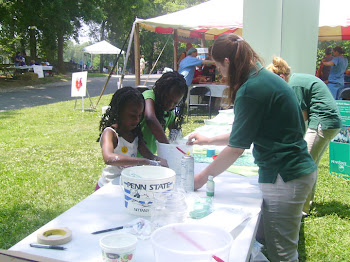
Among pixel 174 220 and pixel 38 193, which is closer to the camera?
pixel 174 220

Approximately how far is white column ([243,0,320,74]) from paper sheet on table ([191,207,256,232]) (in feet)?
6.69

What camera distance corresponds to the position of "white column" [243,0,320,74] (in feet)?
10.2

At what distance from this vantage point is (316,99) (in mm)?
3205

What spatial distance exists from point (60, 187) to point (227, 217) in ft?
10.6

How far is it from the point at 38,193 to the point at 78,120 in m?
5.07

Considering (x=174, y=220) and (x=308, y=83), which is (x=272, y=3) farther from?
(x=174, y=220)

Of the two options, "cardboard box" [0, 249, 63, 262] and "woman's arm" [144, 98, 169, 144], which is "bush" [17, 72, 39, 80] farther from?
"cardboard box" [0, 249, 63, 262]

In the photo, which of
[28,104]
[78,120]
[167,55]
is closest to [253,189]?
[78,120]

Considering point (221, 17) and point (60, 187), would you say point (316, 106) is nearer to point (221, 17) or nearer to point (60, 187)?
point (60, 187)

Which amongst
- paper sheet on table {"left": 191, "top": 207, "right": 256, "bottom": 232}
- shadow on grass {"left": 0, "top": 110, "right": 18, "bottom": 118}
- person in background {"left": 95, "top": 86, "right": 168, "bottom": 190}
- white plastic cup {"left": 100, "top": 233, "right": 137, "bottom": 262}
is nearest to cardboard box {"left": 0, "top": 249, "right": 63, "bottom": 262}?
white plastic cup {"left": 100, "top": 233, "right": 137, "bottom": 262}

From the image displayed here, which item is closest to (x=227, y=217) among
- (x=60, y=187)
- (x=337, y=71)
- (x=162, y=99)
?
(x=162, y=99)

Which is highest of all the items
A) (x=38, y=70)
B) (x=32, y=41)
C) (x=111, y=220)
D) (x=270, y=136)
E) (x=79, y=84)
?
(x=32, y=41)

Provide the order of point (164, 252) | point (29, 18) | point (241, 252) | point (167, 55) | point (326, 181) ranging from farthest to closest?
point (167, 55) → point (29, 18) → point (326, 181) → point (241, 252) → point (164, 252)

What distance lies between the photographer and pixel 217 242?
1.07m
